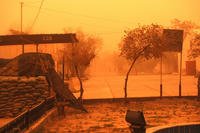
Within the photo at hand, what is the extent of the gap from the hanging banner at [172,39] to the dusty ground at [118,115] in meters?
2.69

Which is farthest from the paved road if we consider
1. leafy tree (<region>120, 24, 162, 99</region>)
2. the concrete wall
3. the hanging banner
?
the concrete wall

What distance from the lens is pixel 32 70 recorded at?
63.6 ft

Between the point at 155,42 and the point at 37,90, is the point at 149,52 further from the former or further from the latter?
the point at 37,90

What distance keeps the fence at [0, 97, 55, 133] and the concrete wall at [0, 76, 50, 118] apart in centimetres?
68

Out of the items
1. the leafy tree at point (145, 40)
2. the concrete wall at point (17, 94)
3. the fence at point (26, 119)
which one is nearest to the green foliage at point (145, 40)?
the leafy tree at point (145, 40)

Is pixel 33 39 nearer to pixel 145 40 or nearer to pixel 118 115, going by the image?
pixel 145 40

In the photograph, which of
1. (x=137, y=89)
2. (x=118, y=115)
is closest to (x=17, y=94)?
(x=118, y=115)

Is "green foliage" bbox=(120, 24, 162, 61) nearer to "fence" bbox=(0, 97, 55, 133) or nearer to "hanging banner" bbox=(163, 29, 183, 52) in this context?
"hanging banner" bbox=(163, 29, 183, 52)

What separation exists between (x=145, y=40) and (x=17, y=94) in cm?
899

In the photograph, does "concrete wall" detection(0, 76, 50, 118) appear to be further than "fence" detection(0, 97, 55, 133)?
Yes

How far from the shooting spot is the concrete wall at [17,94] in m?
16.3

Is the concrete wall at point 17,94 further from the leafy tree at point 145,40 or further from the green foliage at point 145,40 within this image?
the green foliage at point 145,40

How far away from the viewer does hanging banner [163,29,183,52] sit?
21875 mm

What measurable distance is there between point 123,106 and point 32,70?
14.4 ft
